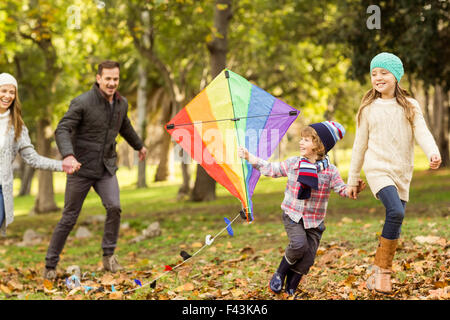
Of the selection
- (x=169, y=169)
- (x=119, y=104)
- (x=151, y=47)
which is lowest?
(x=169, y=169)

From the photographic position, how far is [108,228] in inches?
256

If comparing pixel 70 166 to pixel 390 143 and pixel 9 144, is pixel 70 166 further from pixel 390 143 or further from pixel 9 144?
pixel 390 143

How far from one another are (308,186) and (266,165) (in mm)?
416

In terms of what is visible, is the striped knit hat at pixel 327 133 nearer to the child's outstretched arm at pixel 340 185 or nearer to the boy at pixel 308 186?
the boy at pixel 308 186

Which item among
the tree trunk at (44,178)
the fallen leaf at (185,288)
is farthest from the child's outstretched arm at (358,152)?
the tree trunk at (44,178)

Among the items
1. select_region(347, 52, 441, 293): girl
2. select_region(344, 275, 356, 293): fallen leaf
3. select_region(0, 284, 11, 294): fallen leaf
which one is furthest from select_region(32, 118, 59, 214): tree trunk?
select_region(347, 52, 441, 293): girl

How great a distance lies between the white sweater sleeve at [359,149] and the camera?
442 centimetres

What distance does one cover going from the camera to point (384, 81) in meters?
4.34

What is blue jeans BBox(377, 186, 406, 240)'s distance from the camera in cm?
423

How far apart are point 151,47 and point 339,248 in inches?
455

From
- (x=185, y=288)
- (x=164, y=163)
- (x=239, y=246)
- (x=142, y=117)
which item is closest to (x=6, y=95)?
(x=185, y=288)
